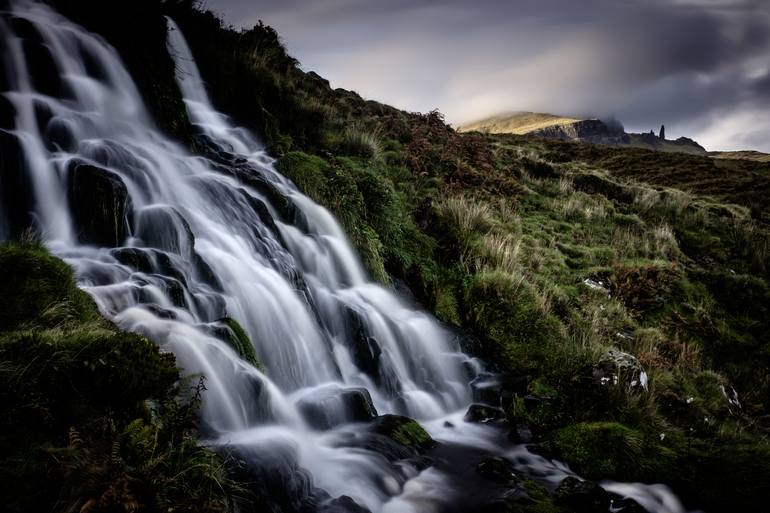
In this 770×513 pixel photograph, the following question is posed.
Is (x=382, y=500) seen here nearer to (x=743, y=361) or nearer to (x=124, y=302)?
(x=124, y=302)

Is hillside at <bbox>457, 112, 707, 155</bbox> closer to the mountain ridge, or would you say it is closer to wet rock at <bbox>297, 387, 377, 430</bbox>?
the mountain ridge

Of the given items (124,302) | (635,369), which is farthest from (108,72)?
(635,369)

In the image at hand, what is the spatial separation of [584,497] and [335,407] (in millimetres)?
2409

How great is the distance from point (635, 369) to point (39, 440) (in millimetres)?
5989

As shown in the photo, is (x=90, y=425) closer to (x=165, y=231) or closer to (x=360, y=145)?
(x=165, y=231)

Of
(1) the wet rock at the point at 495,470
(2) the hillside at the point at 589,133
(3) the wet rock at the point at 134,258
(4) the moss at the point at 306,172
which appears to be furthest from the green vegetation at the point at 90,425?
(2) the hillside at the point at 589,133

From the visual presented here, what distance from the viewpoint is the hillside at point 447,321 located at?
8.13ft

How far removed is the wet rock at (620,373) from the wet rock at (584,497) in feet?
6.12

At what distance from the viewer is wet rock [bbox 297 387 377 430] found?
15.2ft

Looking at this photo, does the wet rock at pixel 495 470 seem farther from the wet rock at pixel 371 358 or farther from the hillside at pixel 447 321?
the wet rock at pixel 371 358

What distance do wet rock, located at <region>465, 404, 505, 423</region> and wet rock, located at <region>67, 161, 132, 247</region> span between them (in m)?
4.41

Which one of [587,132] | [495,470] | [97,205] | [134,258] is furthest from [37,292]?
[587,132]

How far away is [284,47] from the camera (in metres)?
14.7

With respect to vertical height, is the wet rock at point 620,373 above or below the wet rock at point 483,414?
above
